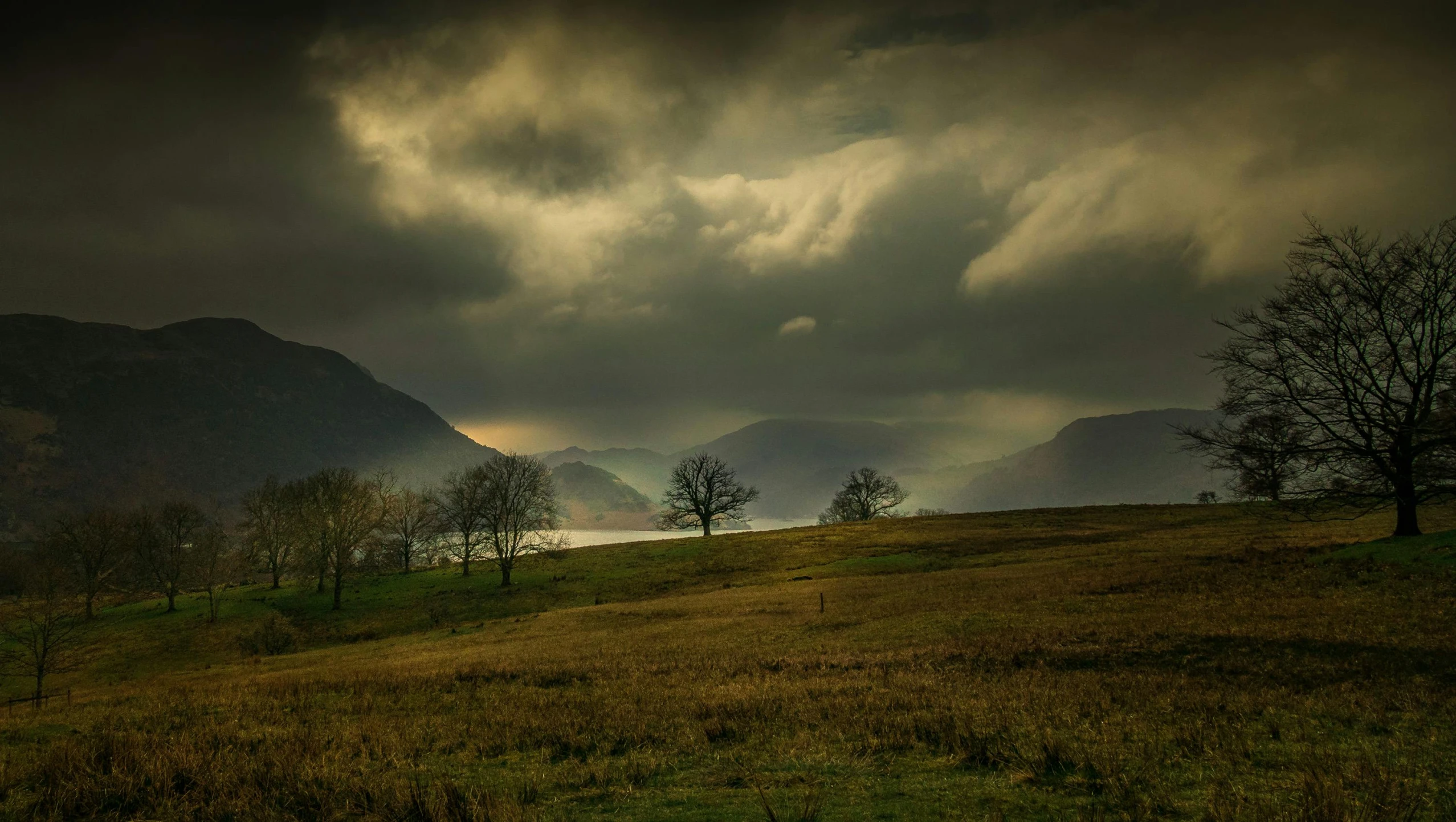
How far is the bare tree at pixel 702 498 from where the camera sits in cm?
9925

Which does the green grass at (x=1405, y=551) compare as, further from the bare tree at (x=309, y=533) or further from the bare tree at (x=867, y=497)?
the bare tree at (x=867, y=497)

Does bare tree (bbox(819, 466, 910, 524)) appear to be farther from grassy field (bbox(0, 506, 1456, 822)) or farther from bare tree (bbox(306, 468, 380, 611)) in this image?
grassy field (bbox(0, 506, 1456, 822))

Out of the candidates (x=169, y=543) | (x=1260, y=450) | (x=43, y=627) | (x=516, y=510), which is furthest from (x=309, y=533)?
(x=1260, y=450)

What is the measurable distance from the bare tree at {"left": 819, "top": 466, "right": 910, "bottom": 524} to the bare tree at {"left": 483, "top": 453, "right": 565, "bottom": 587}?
60.1 metres

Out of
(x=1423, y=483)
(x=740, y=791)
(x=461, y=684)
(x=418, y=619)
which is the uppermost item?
(x=1423, y=483)

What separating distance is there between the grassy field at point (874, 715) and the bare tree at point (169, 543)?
4000 centimetres

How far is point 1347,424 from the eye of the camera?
31.0 meters

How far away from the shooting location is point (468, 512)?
71688 mm

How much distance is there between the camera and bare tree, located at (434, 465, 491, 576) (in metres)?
71.2

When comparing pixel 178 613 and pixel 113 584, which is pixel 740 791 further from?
pixel 113 584

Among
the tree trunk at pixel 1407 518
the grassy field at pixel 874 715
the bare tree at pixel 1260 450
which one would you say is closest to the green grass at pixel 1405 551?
the grassy field at pixel 874 715

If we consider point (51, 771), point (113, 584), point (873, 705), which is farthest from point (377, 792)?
point (113, 584)

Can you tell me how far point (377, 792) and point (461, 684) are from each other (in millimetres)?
12447

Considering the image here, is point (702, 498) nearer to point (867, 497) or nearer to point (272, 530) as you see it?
point (867, 497)
